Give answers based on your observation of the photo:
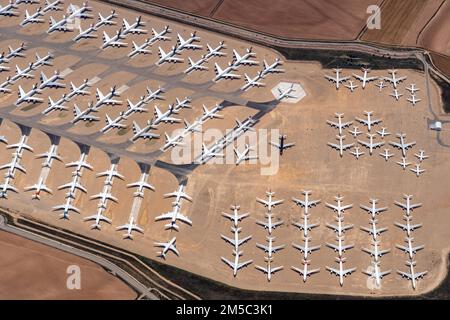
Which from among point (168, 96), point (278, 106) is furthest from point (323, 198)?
point (168, 96)

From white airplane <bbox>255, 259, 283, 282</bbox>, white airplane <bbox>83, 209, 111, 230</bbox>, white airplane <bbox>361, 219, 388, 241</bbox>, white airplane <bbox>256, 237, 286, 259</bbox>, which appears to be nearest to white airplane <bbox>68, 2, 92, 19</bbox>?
white airplane <bbox>83, 209, 111, 230</bbox>

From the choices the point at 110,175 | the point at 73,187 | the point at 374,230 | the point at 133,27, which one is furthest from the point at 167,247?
the point at 133,27

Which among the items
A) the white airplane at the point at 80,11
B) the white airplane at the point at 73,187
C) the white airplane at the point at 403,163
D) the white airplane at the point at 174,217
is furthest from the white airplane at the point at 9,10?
the white airplane at the point at 403,163

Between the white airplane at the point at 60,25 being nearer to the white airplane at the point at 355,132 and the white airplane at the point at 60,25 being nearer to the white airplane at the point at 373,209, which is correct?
the white airplane at the point at 355,132

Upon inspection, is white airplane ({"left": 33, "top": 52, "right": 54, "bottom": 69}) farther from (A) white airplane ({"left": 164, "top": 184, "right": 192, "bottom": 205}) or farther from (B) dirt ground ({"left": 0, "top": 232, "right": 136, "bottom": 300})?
(A) white airplane ({"left": 164, "top": 184, "right": 192, "bottom": 205})
